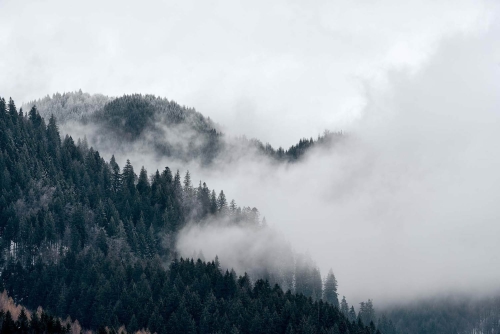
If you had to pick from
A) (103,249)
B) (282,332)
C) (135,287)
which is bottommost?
(282,332)

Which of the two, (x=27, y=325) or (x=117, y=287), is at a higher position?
(x=117, y=287)

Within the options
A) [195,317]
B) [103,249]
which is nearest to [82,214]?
[103,249]

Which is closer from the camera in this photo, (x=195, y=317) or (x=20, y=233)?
(x=195, y=317)

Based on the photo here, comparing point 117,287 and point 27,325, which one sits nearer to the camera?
point 27,325

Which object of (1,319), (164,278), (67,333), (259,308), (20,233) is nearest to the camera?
(1,319)

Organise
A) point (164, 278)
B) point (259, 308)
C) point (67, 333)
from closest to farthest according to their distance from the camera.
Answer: point (67, 333)
point (259, 308)
point (164, 278)

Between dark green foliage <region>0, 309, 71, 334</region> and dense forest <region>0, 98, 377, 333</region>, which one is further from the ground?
dense forest <region>0, 98, 377, 333</region>

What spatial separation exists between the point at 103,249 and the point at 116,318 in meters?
44.7

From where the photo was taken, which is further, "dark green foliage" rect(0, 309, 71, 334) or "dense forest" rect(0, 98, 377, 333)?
"dense forest" rect(0, 98, 377, 333)

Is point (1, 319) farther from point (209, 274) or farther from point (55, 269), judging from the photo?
point (209, 274)

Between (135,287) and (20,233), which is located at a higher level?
(20,233)

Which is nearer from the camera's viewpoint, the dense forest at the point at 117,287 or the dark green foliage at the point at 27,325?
the dark green foliage at the point at 27,325

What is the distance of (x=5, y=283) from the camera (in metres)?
163

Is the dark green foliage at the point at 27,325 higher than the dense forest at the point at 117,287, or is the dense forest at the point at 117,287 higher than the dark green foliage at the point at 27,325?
the dense forest at the point at 117,287
